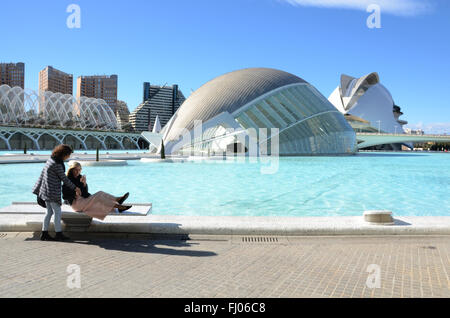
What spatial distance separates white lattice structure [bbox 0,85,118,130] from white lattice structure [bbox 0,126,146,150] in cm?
456

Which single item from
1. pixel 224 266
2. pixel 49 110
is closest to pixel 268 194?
pixel 224 266

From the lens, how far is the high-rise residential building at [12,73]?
124 meters

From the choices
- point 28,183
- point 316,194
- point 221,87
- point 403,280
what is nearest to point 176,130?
point 221,87

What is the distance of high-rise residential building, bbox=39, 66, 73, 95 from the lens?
443ft

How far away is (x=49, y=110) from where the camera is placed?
84.0m

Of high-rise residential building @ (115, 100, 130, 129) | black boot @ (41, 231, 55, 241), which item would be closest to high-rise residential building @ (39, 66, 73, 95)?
high-rise residential building @ (115, 100, 130, 129)

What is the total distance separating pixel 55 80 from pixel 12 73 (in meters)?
14.7

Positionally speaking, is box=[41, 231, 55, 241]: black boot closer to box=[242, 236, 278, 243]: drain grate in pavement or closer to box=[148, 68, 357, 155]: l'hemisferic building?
box=[242, 236, 278, 243]: drain grate in pavement

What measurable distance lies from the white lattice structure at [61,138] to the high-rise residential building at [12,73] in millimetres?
66648

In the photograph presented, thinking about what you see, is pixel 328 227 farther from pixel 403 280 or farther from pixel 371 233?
pixel 403 280

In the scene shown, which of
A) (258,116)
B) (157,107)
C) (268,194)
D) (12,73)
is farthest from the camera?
(157,107)

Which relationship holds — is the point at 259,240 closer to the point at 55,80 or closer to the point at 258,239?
the point at 258,239
